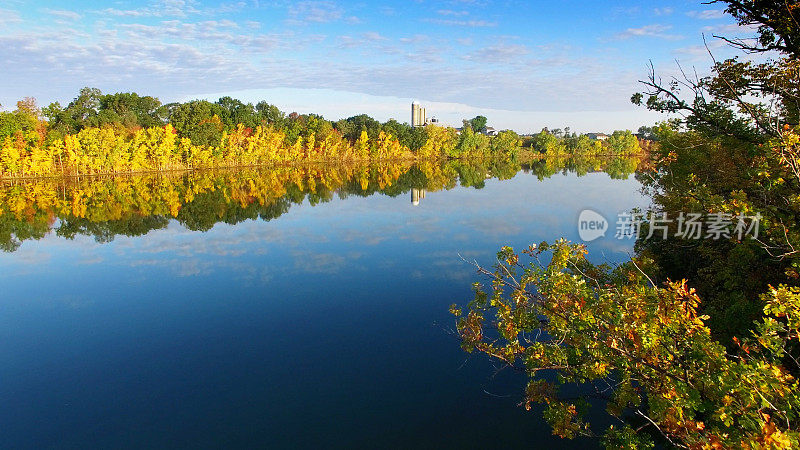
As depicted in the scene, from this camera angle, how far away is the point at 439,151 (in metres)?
85.7

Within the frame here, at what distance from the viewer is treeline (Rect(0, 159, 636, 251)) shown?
22.2 meters

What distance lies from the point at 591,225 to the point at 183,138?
44.9 meters

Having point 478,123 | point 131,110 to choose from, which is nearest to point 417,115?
point 478,123

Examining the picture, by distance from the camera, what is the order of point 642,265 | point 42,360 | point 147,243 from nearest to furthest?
point 642,265 < point 42,360 < point 147,243

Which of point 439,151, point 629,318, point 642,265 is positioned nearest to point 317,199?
point 642,265

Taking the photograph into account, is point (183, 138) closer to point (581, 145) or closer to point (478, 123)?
point (581, 145)

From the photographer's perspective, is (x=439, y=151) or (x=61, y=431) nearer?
(x=61, y=431)

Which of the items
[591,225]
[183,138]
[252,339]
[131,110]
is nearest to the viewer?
[252,339]

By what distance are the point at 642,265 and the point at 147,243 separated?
18.4 meters

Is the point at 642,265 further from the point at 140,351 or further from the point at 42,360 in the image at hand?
the point at 42,360

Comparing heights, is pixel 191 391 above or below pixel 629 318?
below

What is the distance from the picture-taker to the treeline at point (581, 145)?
319 feet

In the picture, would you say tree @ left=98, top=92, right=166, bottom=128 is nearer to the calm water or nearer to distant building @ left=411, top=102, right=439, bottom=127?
the calm water

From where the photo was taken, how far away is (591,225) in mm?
21641
